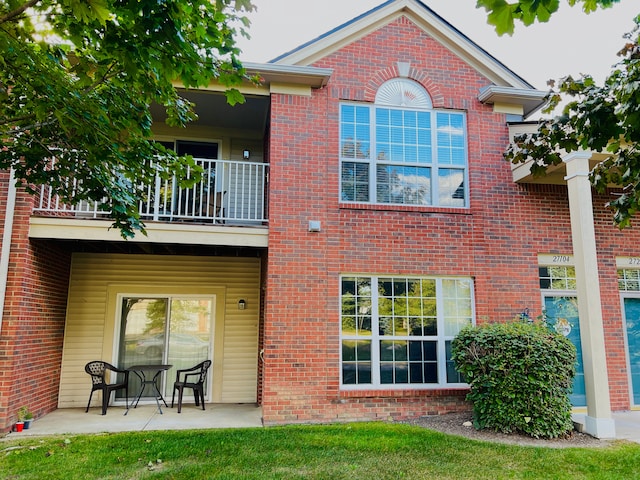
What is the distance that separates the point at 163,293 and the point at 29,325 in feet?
8.19

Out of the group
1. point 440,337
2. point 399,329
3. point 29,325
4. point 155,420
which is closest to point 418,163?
point 399,329

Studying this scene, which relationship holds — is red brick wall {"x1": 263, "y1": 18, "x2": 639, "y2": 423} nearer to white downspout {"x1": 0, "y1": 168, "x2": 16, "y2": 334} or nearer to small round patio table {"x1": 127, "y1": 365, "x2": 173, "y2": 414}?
small round patio table {"x1": 127, "y1": 365, "x2": 173, "y2": 414}

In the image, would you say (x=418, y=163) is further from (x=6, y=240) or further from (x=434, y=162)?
(x=6, y=240)

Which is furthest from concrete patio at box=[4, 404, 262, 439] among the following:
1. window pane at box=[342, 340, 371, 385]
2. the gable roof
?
the gable roof

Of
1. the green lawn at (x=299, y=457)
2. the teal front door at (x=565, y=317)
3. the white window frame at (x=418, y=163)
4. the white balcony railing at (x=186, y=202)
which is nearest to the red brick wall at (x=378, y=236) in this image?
the white window frame at (x=418, y=163)

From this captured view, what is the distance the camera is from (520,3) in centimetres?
212

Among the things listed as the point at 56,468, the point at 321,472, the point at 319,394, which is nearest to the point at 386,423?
the point at 319,394

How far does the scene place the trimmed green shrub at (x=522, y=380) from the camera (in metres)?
6.50

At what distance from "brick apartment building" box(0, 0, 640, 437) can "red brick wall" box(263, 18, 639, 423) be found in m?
0.03

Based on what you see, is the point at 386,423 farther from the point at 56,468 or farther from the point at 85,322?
the point at 85,322

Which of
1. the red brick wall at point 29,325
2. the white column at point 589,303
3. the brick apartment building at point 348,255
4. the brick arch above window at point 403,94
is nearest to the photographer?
the white column at point 589,303

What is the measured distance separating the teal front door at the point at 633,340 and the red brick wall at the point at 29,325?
10802 mm

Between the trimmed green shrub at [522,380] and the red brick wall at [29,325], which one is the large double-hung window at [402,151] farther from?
the red brick wall at [29,325]

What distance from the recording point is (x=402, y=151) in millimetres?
8586
